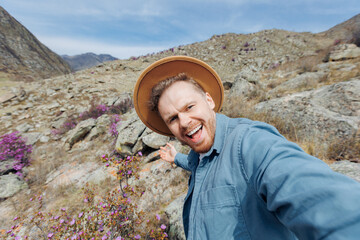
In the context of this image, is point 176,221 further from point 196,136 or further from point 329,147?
point 329,147

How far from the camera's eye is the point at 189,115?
48.7 inches

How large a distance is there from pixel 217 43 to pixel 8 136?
79.4 feet

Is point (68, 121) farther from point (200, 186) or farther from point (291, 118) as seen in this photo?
point (291, 118)

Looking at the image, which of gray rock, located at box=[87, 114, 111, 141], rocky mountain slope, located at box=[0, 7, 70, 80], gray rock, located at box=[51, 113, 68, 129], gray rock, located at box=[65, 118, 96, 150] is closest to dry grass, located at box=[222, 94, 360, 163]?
gray rock, located at box=[87, 114, 111, 141]

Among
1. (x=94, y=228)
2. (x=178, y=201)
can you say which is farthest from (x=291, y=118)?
(x=94, y=228)

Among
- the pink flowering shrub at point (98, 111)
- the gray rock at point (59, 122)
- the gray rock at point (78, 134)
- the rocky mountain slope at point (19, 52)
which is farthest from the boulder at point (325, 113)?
the rocky mountain slope at point (19, 52)

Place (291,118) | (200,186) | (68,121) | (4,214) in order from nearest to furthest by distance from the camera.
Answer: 1. (200,186)
2. (291,118)
3. (4,214)
4. (68,121)

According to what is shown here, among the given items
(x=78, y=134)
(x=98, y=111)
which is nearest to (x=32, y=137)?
(x=78, y=134)

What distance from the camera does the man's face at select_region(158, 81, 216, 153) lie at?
3.93 feet

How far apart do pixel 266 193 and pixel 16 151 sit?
9225 millimetres

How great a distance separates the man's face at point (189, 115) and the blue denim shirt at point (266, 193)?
0.10 m

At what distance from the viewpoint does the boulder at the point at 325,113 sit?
111 inches

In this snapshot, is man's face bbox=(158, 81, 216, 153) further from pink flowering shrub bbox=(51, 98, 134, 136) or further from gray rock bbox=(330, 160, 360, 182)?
pink flowering shrub bbox=(51, 98, 134, 136)

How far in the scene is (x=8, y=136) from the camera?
6.61 metres
